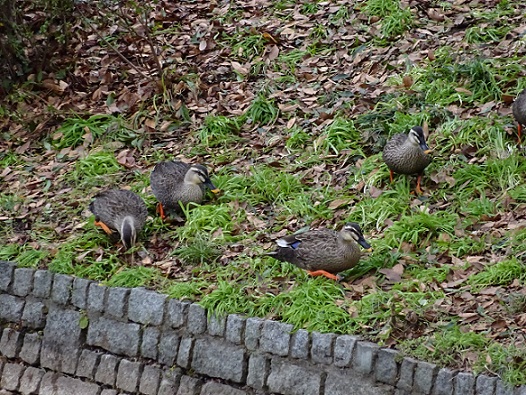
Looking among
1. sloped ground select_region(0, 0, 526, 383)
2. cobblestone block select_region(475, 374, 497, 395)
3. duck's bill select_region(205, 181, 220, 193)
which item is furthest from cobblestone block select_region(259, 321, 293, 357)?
duck's bill select_region(205, 181, 220, 193)

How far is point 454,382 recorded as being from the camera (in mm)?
5891

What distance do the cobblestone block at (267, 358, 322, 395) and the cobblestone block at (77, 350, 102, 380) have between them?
5.20ft


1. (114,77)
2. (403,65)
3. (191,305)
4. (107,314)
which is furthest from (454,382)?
(114,77)

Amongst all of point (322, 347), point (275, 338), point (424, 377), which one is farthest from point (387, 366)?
point (275, 338)

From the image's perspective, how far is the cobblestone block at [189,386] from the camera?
703 centimetres

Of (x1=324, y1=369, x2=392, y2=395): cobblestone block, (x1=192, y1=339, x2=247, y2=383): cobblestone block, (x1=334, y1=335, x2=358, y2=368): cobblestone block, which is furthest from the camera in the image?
(x1=192, y1=339, x2=247, y2=383): cobblestone block

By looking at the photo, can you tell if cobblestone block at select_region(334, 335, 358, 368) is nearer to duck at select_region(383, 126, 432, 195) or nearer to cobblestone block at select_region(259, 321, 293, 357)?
cobblestone block at select_region(259, 321, 293, 357)

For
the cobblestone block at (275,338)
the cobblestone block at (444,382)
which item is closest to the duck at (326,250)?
the cobblestone block at (275,338)

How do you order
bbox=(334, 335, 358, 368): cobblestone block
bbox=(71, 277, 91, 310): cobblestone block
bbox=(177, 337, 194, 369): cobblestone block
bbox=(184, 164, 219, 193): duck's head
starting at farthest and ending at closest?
bbox=(184, 164, 219, 193): duck's head
bbox=(71, 277, 91, 310): cobblestone block
bbox=(177, 337, 194, 369): cobblestone block
bbox=(334, 335, 358, 368): cobblestone block

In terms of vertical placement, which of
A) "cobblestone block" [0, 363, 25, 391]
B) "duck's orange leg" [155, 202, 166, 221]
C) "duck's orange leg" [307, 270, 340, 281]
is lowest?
"cobblestone block" [0, 363, 25, 391]

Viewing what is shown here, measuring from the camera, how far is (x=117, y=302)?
750cm

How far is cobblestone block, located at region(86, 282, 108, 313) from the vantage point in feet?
24.9

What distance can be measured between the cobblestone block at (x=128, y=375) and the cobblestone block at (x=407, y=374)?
84.4 inches

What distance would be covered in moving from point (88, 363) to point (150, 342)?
0.63 m
